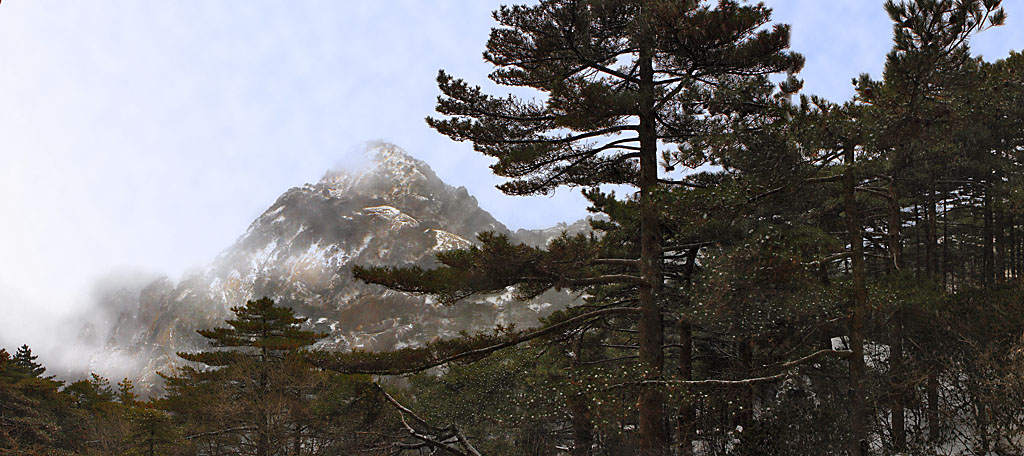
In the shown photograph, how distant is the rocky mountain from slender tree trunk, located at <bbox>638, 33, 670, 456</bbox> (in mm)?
88441

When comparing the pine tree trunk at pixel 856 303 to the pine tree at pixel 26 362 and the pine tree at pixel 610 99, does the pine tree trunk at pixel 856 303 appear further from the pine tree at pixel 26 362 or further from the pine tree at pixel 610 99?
the pine tree at pixel 26 362

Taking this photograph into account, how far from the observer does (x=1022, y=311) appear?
28.0 feet

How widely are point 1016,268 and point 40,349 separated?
226 metres

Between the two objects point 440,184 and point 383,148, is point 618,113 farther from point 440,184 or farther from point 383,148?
point 383,148

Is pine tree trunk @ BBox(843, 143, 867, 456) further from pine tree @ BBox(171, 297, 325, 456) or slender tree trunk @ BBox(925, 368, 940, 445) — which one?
pine tree @ BBox(171, 297, 325, 456)

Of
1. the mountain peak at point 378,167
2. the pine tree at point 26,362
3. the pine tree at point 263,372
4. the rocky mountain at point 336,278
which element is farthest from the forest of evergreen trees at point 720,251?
the mountain peak at point 378,167

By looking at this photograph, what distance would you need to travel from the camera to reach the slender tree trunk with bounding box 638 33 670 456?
7.97 m

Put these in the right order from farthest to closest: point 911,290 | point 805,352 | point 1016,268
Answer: point 1016,268 → point 805,352 → point 911,290

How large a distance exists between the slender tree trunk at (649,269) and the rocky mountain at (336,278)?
3482 inches

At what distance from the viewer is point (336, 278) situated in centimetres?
12131

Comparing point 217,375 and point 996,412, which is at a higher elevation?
point 996,412

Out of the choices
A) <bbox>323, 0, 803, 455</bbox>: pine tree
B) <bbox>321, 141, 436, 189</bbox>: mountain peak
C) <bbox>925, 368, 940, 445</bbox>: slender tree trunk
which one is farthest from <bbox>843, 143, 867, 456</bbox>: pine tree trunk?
<bbox>321, 141, 436, 189</bbox>: mountain peak

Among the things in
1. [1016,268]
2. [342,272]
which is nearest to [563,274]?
[1016,268]

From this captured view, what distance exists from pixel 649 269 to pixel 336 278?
121m
